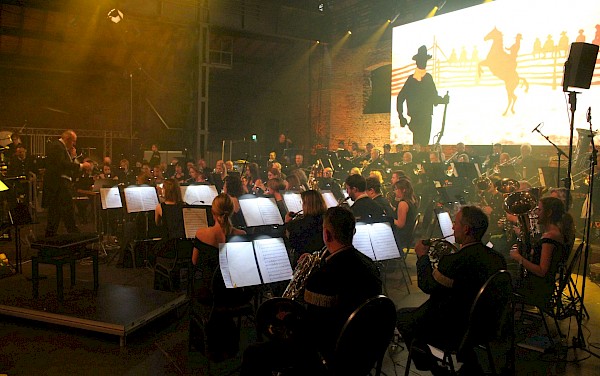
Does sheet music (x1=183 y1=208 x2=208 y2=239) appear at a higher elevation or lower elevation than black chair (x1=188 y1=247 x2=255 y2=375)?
higher

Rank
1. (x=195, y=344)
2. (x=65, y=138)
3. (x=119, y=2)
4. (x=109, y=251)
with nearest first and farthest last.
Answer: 1. (x=195, y=344)
2. (x=65, y=138)
3. (x=109, y=251)
4. (x=119, y=2)

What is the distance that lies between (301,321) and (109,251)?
644cm

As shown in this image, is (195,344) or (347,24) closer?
(195,344)

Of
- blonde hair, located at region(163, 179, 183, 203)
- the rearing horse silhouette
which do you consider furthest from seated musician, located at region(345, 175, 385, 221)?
the rearing horse silhouette

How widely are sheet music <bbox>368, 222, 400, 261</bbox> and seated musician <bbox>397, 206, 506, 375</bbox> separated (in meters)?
1.62

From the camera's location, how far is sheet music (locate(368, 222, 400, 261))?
5190 mm

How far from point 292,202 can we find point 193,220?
1746 millimetres

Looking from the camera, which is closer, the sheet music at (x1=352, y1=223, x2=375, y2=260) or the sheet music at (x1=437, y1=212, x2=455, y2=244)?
the sheet music at (x1=352, y1=223, x2=375, y2=260)

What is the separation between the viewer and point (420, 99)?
556 inches

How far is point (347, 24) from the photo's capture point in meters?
16.8

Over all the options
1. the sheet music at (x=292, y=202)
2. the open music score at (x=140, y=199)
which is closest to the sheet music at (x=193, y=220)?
the sheet music at (x=292, y=202)

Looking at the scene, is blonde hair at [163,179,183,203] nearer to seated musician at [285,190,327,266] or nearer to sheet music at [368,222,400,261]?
seated musician at [285,190,327,266]

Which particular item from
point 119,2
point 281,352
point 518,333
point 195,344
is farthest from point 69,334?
point 119,2

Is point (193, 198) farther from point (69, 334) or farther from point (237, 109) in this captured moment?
point (237, 109)
